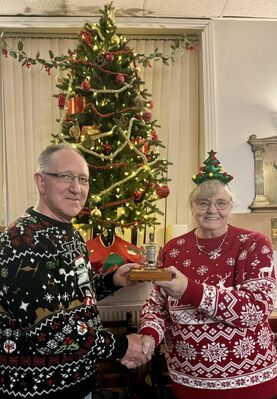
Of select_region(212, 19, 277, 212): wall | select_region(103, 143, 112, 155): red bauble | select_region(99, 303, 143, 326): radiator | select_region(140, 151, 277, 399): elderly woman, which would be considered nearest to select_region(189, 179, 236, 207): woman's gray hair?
select_region(140, 151, 277, 399): elderly woman

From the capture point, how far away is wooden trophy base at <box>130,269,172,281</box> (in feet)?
5.97

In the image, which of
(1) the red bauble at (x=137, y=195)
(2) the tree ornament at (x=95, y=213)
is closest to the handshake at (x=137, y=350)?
(2) the tree ornament at (x=95, y=213)

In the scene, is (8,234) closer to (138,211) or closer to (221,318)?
(221,318)

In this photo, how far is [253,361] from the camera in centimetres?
188

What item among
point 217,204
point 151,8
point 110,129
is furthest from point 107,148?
point 151,8

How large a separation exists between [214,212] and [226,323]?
0.48 metres

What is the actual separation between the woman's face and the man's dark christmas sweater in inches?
23.9

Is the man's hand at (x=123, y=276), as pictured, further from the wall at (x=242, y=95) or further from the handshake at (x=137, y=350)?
the wall at (x=242, y=95)

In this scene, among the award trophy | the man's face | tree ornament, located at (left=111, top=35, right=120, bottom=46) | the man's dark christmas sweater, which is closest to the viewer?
the man's dark christmas sweater

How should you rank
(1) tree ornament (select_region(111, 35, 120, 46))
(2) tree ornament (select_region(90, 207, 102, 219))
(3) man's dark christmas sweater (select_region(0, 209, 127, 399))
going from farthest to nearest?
(1) tree ornament (select_region(111, 35, 120, 46)) → (2) tree ornament (select_region(90, 207, 102, 219)) → (3) man's dark christmas sweater (select_region(0, 209, 127, 399))

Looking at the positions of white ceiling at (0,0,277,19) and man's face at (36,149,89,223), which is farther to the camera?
white ceiling at (0,0,277,19)

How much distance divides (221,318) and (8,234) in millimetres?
889

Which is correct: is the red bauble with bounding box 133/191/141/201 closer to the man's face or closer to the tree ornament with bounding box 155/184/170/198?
the tree ornament with bounding box 155/184/170/198

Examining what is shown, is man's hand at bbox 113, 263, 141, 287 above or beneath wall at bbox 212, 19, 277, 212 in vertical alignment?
beneath
